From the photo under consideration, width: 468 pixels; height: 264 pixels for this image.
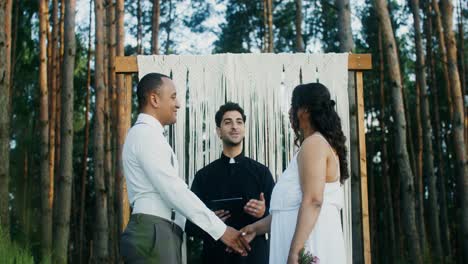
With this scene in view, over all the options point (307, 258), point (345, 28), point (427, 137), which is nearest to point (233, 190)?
point (307, 258)

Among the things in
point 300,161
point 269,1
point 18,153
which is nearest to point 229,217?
point 300,161

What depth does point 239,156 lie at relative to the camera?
3990 millimetres

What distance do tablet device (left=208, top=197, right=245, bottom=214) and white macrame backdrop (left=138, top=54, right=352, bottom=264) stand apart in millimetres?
→ 728

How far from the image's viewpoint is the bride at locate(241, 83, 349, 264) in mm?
2510

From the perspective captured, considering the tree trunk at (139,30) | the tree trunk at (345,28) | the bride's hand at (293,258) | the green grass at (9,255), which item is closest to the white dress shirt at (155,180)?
the bride's hand at (293,258)

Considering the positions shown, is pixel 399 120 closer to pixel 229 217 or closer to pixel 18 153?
pixel 229 217

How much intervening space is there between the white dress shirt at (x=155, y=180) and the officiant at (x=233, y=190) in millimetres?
696

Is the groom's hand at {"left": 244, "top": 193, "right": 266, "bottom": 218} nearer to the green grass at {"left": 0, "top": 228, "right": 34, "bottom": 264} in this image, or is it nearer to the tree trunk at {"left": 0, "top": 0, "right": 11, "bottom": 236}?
the green grass at {"left": 0, "top": 228, "right": 34, "bottom": 264}

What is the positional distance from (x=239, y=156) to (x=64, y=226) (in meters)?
3.38

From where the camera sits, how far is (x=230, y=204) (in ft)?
12.4

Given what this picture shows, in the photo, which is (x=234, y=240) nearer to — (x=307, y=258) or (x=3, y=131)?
(x=307, y=258)

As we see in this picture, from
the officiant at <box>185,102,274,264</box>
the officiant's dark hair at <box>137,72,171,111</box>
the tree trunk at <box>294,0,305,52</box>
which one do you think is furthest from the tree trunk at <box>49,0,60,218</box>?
the officiant's dark hair at <box>137,72,171,111</box>

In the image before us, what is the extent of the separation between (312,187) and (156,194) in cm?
74

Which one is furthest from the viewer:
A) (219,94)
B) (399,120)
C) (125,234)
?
A: (399,120)
